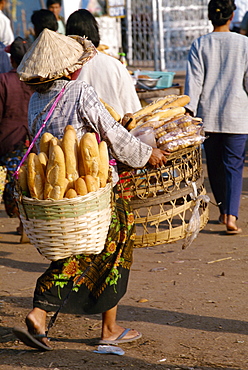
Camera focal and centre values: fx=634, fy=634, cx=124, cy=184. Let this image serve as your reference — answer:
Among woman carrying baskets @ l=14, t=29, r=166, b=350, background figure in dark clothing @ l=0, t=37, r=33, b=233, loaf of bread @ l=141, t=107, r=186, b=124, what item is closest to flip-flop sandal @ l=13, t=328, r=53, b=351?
woman carrying baskets @ l=14, t=29, r=166, b=350

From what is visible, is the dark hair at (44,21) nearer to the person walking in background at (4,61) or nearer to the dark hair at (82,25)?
the person walking in background at (4,61)

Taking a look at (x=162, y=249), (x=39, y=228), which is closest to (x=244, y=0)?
(x=162, y=249)

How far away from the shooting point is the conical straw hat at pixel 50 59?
3422mm

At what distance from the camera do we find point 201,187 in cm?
409

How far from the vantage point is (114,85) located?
15.8ft

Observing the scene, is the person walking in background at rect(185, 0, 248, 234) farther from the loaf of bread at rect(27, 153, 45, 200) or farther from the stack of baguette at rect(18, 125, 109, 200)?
the loaf of bread at rect(27, 153, 45, 200)

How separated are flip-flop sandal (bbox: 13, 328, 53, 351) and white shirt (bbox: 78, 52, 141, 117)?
76.4 inches

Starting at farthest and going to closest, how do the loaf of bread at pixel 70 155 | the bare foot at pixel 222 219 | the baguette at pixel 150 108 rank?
the bare foot at pixel 222 219
the baguette at pixel 150 108
the loaf of bread at pixel 70 155

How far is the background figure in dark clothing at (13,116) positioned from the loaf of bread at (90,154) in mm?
2943

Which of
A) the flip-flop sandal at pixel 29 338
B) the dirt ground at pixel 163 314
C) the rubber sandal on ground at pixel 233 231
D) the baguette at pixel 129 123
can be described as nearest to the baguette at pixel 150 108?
the baguette at pixel 129 123

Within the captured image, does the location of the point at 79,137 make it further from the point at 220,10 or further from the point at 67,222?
the point at 220,10

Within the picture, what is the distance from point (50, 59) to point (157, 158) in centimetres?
82

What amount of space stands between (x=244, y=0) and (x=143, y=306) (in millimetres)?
12770

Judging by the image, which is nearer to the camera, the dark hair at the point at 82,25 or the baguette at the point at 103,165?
the baguette at the point at 103,165
